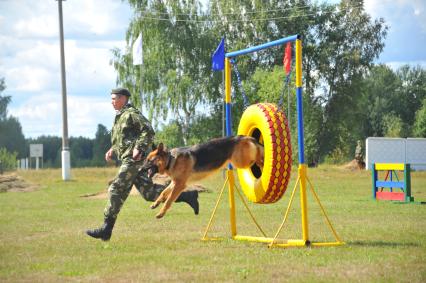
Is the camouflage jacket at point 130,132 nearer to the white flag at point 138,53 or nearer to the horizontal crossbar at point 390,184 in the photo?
the horizontal crossbar at point 390,184

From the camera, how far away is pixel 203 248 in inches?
376

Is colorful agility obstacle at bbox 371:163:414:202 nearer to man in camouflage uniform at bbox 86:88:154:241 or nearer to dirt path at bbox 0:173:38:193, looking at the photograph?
man in camouflage uniform at bbox 86:88:154:241

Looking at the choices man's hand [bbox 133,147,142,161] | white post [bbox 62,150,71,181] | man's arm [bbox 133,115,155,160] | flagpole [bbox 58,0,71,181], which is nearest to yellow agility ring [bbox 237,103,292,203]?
man's arm [bbox 133,115,155,160]

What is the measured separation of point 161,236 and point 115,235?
83cm

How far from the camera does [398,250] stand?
9094 millimetres

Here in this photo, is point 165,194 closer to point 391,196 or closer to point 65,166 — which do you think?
point 391,196

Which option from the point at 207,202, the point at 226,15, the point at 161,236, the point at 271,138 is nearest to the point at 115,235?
the point at 161,236

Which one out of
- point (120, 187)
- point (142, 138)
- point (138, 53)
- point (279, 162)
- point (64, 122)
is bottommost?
point (120, 187)

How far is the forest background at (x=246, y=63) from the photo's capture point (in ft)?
157

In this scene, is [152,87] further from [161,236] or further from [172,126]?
[161,236]

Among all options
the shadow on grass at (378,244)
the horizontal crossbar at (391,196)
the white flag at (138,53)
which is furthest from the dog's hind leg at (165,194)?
the white flag at (138,53)

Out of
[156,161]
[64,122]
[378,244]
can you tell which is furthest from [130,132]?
[64,122]

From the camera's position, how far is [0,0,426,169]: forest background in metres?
47.8

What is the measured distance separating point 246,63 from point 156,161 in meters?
43.0
